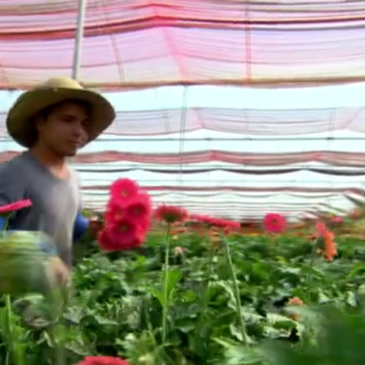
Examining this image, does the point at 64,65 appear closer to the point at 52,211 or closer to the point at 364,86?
the point at 364,86

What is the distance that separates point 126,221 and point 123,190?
103 mm

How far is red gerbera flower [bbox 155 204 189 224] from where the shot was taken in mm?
1458

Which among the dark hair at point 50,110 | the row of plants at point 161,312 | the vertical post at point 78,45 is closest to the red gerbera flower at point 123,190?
the row of plants at point 161,312

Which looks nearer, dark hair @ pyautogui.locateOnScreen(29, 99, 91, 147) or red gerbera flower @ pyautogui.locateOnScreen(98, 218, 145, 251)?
red gerbera flower @ pyautogui.locateOnScreen(98, 218, 145, 251)

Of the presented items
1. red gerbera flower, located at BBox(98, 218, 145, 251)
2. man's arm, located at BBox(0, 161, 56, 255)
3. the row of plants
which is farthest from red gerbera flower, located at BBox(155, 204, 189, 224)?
man's arm, located at BBox(0, 161, 56, 255)

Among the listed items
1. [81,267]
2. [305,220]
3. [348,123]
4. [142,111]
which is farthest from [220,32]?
[305,220]

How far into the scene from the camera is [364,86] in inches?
298

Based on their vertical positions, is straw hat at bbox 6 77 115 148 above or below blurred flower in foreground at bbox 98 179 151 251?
above

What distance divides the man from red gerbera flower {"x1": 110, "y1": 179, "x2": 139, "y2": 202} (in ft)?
1.46

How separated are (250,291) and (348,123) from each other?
24.5 ft

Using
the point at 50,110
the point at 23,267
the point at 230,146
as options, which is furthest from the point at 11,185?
the point at 230,146

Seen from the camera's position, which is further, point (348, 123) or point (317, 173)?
point (317, 173)

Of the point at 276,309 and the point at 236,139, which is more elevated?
the point at 236,139

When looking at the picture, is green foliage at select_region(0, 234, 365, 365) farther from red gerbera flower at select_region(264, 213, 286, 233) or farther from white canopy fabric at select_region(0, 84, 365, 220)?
white canopy fabric at select_region(0, 84, 365, 220)
